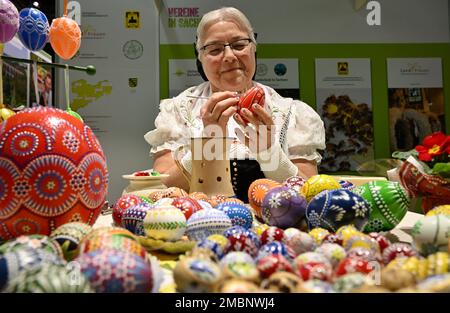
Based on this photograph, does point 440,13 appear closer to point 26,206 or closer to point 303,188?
point 303,188

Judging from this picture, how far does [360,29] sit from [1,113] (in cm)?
275

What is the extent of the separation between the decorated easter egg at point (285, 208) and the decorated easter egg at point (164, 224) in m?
0.17

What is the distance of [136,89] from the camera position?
9.67ft

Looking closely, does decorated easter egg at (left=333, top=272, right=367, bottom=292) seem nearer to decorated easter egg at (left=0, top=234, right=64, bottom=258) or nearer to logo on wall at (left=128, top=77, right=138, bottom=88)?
decorated easter egg at (left=0, top=234, right=64, bottom=258)

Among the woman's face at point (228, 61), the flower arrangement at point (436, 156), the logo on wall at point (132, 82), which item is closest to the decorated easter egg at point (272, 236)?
the flower arrangement at point (436, 156)

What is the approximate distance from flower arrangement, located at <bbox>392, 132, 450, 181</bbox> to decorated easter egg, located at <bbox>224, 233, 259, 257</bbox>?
558 mm

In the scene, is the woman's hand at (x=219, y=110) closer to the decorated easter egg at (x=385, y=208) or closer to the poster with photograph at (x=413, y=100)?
the decorated easter egg at (x=385, y=208)

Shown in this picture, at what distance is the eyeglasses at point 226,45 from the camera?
1.79m

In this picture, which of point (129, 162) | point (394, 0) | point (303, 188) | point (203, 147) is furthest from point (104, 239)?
point (394, 0)

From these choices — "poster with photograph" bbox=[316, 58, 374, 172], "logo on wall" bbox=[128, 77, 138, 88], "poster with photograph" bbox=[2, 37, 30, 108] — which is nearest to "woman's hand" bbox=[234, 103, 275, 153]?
"poster with photograph" bbox=[2, 37, 30, 108]

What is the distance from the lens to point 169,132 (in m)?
1.87

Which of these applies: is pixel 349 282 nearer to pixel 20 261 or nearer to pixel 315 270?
pixel 315 270

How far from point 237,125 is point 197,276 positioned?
5.09 feet

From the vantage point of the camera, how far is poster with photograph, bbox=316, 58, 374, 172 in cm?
285
